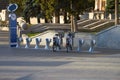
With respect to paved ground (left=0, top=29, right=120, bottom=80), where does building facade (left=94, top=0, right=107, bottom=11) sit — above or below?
above

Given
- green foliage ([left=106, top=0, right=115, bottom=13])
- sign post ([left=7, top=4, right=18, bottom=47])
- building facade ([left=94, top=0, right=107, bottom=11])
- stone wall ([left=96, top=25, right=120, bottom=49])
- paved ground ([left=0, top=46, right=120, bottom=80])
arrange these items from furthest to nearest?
building facade ([left=94, top=0, right=107, bottom=11]), green foliage ([left=106, top=0, right=115, bottom=13]), sign post ([left=7, top=4, right=18, bottom=47]), stone wall ([left=96, top=25, right=120, bottom=49]), paved ground ([left=0, top=46, right=120, bottom=80])

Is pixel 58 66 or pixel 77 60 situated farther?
pixel 77 60

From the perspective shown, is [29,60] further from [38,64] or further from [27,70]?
Result: [27,70]

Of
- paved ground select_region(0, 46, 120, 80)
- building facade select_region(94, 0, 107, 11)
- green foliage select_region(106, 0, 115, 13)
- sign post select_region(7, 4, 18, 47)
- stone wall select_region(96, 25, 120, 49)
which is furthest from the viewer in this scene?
building facade select_region(94, 0, 107, 11)

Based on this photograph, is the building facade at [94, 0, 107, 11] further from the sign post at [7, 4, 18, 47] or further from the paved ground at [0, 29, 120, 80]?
the paved ground at [0, 29, 120, 80]

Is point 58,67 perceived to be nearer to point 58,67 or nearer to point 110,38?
point 58,67

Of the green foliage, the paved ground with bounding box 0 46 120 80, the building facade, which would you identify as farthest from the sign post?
the building facade

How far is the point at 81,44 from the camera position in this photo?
22.4 meters

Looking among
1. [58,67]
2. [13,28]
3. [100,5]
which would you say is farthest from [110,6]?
[58,67]

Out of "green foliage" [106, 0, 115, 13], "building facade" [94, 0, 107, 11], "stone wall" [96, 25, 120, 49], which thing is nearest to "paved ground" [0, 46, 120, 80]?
"stone wall" [96, 25, 120, 49]

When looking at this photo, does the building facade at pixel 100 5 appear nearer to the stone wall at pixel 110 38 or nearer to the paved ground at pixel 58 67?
the stone wall at pixel 110 38

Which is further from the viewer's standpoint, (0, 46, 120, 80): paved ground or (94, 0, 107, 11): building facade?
(94, 0, 107, 11): building facade

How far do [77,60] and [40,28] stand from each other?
20.0 meters

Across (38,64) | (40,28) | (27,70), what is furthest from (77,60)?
(40,28)
